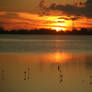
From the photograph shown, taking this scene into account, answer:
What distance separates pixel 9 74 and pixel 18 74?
31cm

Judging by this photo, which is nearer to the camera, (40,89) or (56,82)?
(40,89)

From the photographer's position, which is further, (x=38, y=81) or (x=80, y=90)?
(x=38, y=81)

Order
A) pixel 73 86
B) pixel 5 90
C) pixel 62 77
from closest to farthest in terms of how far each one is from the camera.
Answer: pixel 5 90 → pixel 73 86 → pixel 62 77

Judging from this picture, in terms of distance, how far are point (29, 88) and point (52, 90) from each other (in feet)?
2.02

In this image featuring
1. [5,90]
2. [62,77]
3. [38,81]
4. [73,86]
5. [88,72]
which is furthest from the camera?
[88,72]

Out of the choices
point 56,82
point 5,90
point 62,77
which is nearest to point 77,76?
point 62,77

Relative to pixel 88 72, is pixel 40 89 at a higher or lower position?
higher

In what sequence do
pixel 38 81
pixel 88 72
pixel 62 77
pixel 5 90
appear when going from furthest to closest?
pixel 88 72 → pixel 62 77 → pixel 38 81 → pixel 5 90

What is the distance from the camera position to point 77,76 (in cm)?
752

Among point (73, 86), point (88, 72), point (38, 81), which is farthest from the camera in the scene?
point (88, 72)

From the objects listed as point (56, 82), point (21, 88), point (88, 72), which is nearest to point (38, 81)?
point (56, 82)

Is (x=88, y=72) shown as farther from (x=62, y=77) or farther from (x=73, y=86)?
(x=73, y=86)

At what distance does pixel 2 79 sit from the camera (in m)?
6.81

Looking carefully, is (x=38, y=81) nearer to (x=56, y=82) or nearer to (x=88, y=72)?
(x=56, y=82)
